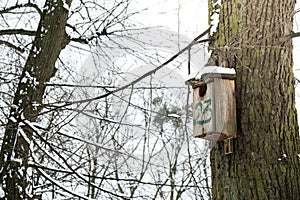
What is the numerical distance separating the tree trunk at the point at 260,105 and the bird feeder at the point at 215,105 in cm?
4

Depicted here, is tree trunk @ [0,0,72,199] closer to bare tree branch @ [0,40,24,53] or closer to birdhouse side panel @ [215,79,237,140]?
bare tree branch @ [0,40,24,53]

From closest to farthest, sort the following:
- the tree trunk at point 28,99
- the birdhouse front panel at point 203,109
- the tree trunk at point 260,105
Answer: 1. the tree trunk at point 260,105
2. the birdhouse front panel at point 203,109
3. the tree trunk at point 28,99

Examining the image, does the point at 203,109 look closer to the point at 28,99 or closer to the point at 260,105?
the point at 260,105

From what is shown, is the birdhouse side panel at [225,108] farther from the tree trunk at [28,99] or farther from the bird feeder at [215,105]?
the tree trunk at [28,99]

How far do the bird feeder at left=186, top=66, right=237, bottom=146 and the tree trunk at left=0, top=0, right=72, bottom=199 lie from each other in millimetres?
1373

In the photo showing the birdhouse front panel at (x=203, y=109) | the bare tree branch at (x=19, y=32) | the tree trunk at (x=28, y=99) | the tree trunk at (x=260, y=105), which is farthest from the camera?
the bare tree branch at (x=19, y=32)

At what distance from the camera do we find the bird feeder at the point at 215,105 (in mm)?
1747

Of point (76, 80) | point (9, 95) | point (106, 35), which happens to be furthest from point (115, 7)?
point (9, 95)

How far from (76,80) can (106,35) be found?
25.5 inches

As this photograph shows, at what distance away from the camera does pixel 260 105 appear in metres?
1.75

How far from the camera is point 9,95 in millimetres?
3439

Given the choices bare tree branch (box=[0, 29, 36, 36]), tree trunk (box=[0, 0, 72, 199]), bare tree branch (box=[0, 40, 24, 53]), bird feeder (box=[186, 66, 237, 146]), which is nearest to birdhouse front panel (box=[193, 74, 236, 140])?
bird feeder (box=[186, 66, 237, 146])

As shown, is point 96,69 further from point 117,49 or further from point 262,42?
point 262,42

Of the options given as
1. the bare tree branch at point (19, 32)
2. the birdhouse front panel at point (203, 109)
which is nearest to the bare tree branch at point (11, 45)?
the bare tree branch at point (19, 32)
